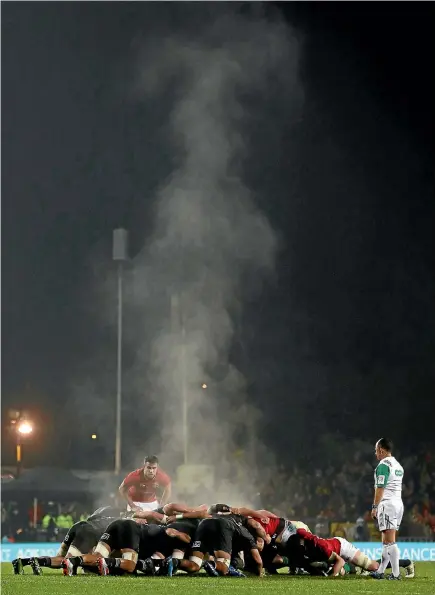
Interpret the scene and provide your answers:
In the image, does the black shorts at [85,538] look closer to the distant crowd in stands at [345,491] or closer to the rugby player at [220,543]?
the rugby player at [220,543]

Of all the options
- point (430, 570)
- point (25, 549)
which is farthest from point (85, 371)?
Answer: point (430, 570)

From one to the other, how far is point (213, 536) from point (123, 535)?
3.34ft

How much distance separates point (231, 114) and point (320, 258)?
626 centimetres

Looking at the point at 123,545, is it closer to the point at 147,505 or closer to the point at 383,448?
the point at 383,448

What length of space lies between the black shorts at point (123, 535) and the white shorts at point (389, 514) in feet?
9.23

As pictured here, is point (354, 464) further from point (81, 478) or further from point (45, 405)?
point (45, 405)

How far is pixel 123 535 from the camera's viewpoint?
1241cm

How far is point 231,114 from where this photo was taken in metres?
37.3

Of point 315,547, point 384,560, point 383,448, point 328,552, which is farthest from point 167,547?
point 383,448

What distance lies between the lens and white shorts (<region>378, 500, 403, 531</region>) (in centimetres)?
1269

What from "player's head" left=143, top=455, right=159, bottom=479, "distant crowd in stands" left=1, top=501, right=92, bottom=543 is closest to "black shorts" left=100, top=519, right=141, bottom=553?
"player's head" left=143, top=455, right=159, bottom=479

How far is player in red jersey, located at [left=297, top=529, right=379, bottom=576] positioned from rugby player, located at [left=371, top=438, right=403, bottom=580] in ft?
1.35

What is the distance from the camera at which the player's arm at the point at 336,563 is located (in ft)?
41.7

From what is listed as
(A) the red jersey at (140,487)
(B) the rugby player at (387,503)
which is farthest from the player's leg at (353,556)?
(A) the red jersey at (140,487)
